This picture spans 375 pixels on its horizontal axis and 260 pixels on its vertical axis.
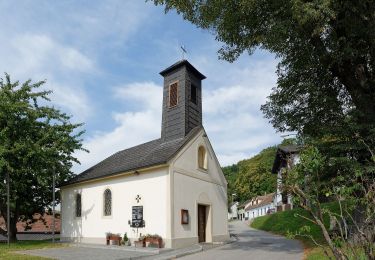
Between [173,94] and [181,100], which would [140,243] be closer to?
[181,100]

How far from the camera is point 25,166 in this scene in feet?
72.6

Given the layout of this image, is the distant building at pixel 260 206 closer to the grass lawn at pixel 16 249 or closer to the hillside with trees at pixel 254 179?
the hillside with trees at pixel 254 179

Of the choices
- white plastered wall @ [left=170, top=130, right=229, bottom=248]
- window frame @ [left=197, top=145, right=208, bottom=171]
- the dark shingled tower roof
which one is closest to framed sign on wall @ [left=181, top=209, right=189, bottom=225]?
white plastered wall @ [left=170, top=130, right=229, bottom=248]

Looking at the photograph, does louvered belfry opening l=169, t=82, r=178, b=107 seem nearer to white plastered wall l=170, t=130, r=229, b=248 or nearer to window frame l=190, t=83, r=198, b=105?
window frame l=190, t=83, r=198, b=105

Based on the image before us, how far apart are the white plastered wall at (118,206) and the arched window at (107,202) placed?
24 cm

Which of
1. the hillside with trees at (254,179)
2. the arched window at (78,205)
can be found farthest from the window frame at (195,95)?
the hillside with trees at (254,179)

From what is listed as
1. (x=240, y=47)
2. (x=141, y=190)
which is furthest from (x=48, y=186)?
(x=240, y=47)

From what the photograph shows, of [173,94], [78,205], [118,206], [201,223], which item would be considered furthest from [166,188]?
[78,205]

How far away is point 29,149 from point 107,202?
17.2 ft

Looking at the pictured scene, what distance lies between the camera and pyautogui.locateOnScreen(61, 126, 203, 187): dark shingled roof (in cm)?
1899

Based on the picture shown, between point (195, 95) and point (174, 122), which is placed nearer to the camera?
point (174, 122)

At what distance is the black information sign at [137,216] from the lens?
18333 millimetres

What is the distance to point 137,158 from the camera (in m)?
21.3

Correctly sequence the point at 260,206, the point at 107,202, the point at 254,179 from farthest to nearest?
the point at 254,179
the point at 260,206
the point at 107,202
